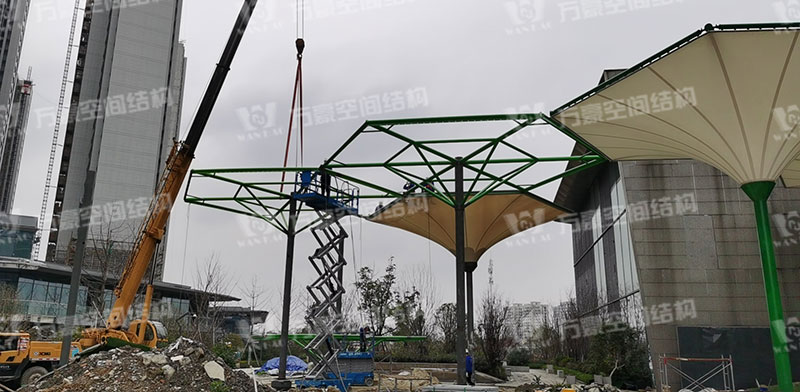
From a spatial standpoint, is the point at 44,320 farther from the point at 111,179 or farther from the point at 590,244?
the point at 590,244

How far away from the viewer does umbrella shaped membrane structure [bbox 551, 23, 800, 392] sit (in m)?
9.69

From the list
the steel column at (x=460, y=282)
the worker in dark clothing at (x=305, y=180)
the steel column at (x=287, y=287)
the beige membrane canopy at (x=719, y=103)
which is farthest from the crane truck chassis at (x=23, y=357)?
the beige membrane canopy at (x=719, y=103)

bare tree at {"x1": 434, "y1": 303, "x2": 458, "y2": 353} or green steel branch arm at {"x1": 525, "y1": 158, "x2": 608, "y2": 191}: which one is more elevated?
green steel branch arm at {"x1": 525, "y1": 158, "x2": 608, "y2": 191}

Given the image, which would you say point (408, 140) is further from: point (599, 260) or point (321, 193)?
point (599, 260)

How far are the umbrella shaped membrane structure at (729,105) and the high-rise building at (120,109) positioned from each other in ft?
164

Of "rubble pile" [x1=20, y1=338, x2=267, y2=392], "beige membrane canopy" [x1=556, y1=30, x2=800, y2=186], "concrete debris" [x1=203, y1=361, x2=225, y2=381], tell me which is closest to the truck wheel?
"rubble pile" [x1=20, y1=338, x2=267, y2=392]

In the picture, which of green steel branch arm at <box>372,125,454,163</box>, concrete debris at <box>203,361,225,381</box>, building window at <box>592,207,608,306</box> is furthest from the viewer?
building window at <box>592,207,608,306</box>

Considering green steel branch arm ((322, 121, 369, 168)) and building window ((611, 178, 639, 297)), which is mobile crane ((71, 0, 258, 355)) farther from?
building window ((611, 178, 639, 297))

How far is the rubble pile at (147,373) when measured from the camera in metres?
10.9

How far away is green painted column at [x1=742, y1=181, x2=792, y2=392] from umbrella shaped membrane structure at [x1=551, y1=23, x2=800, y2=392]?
0.7 inches

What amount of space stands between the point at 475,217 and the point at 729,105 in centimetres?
1411

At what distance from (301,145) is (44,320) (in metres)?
36.1

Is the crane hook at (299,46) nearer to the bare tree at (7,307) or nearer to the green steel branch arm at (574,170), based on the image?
the green steel branch arm at (574,170)

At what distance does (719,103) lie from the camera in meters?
10.6
